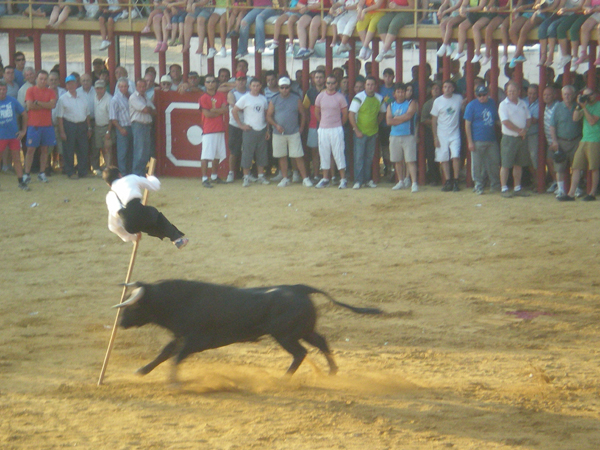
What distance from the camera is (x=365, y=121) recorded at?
13164 mm

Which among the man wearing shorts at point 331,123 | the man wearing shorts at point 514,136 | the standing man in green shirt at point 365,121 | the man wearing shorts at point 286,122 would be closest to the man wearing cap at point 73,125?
the man wearing shorts at point 286,122

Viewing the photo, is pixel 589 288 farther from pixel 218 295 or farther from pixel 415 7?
pixel 415 7

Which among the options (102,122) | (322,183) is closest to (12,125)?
(102,122)

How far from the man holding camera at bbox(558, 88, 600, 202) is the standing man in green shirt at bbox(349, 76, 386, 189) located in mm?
3018

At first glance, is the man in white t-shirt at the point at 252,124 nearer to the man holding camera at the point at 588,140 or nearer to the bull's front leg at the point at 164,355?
the man holding camera at the point at 588,140

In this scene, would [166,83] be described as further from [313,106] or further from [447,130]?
[447,130]

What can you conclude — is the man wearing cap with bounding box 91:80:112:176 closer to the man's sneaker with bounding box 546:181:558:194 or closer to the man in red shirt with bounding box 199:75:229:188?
the man in red shirt with bounding box 199:75:229:188

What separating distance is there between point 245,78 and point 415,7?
2.94m

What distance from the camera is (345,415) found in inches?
198

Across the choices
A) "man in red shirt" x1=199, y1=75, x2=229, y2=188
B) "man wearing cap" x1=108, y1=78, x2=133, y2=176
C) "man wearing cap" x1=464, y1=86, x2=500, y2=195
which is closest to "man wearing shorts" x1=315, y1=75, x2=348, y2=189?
"man in red shirt" x1=199, y1=75, x2=229, y2=188

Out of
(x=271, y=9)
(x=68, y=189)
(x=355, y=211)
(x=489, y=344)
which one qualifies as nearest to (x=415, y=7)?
(x=271, y=9)

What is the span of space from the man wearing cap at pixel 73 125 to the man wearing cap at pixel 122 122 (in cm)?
47

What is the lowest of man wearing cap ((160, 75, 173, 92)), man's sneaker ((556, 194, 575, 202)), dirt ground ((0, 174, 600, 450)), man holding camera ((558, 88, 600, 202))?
dirt ground ((0, 174, 600, 450))

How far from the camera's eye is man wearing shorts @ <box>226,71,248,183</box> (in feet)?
45.0
